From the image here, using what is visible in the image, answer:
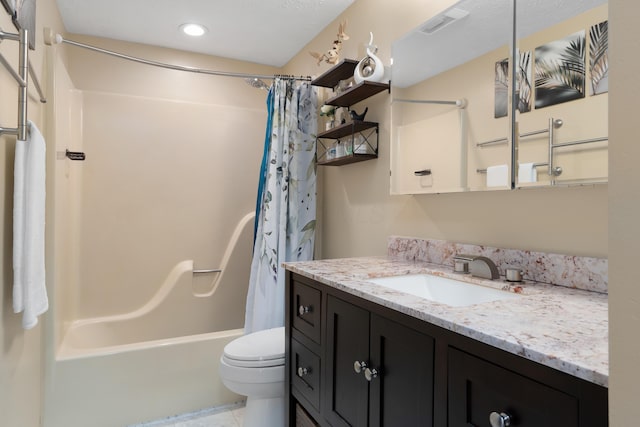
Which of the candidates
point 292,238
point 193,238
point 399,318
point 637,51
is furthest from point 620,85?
point 193,238

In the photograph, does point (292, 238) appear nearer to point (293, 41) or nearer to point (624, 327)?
point (293, 41)

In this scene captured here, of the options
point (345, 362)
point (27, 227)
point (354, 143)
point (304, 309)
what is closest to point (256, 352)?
point (304, 309)

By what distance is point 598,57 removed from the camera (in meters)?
1.06

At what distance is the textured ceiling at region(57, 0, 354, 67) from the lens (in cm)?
225

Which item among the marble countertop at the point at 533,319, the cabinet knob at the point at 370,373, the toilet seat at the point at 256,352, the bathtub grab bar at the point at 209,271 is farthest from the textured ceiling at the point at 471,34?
the bathtub grab bar at the point at 209,271

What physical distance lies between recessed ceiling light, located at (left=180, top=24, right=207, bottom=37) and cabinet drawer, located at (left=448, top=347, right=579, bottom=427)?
256cm

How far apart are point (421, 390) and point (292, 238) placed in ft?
5.16

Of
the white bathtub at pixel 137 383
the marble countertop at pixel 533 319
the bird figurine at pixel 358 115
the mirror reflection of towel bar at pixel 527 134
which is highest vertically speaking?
the bird figurine at pixel 358 115

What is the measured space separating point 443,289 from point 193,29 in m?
2.35

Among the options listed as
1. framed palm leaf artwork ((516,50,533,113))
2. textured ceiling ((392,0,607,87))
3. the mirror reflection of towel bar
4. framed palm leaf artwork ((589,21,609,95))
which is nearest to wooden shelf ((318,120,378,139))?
textured ceiling ((392,0,607,87))

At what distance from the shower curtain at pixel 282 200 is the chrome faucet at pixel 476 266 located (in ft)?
3.87

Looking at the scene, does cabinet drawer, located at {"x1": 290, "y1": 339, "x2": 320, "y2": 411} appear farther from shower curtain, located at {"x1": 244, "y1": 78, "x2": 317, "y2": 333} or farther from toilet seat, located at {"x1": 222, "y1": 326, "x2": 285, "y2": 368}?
shower curtain, located at {"x1": 244, "y1": 78, "x2": 317, "y2": 333}

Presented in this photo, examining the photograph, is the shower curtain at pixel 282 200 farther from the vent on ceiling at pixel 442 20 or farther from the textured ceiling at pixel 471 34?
the vent on ceiling at pixel 442 20

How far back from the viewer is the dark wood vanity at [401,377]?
2.11 feet
